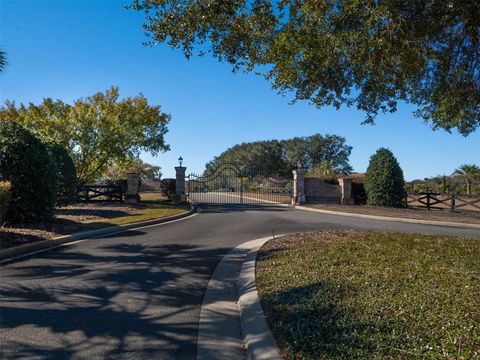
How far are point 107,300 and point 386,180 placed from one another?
20.8 m

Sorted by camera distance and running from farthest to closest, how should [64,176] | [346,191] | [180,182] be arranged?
[346,191] → [180,182] → [64,176]

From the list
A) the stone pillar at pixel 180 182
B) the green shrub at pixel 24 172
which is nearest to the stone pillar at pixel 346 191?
the stone pillar at pixel 180 182

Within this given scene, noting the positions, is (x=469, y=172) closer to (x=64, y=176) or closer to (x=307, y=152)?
(x=307, y=152)

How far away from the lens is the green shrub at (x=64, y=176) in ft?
54.0

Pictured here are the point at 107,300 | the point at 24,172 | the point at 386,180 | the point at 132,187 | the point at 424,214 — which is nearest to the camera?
the point at 107,300

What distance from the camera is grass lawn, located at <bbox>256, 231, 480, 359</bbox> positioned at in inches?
138

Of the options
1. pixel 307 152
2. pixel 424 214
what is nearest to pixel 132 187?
pixel 424 214

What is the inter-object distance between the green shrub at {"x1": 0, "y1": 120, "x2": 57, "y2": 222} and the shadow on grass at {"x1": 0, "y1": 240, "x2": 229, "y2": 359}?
3.40 m

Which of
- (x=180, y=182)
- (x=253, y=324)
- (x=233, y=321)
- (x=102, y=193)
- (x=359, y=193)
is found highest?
(x=180, y=182)

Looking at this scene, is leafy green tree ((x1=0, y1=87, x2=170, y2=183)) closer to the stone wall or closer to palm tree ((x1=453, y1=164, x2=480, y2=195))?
the stone wall

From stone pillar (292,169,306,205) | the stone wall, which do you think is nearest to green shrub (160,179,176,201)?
stone pillar (292,169,306,205)

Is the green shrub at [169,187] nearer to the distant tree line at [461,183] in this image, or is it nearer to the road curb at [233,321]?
the road curb at [233,321]

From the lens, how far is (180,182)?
2420 cm

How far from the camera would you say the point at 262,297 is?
521 centimetres
